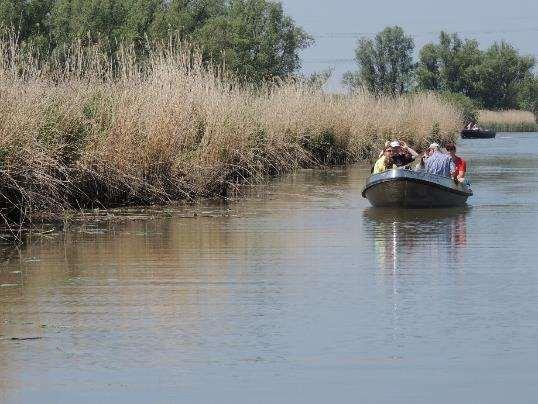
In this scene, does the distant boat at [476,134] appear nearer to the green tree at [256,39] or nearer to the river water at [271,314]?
the green tree at [256,39]

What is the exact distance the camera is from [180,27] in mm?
63219

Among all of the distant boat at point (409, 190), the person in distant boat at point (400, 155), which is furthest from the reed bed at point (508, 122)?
the distant boat at point (409, 190)

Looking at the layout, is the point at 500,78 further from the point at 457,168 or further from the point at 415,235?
the point at 415,235

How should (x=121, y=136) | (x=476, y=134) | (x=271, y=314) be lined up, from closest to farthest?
(x=271, y=314) < (x=121, y=136) < (x=476, y=134)

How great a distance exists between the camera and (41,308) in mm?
12133

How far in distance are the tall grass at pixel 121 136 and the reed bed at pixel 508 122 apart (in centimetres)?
7984

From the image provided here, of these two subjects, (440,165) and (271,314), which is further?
(440,165)

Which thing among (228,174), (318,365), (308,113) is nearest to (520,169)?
(308,113)

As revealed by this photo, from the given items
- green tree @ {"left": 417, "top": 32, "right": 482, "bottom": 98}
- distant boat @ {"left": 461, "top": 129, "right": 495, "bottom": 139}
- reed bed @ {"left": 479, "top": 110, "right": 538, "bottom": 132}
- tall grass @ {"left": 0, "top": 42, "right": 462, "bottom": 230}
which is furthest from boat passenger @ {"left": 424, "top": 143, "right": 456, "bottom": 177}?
green tree @ {"left": 417, "top": 32, "right": 482, "bottom": 98}

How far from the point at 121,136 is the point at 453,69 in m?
107

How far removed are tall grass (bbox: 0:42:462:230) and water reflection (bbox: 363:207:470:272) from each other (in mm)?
3616

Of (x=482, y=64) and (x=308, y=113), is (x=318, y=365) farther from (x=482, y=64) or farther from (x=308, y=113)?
(x=482, y=64)

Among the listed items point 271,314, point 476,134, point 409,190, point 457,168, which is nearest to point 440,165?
point 457,168

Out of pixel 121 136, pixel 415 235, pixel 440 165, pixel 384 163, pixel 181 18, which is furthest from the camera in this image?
pixel 181 18
